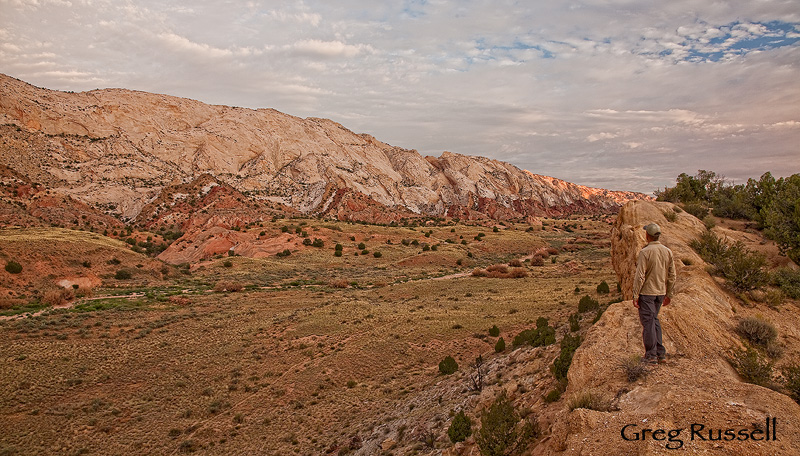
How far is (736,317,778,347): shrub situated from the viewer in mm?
6930

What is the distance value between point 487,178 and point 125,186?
114 meters

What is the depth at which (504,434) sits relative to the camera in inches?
254

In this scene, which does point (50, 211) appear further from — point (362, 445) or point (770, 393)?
point (770, 393)

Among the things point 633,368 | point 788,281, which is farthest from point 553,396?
point 788,281

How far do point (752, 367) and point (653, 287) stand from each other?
5.56 feet

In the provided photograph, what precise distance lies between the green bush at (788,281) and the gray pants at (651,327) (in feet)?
16.0

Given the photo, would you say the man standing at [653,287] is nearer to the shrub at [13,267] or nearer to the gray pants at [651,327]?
the gray pants at [651,327]

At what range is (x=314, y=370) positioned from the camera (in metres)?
16.4

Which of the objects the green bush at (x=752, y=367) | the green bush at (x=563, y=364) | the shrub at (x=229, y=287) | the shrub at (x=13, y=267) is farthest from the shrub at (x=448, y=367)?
the shrub at (x=13, y=267)

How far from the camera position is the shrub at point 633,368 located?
19.4 ft

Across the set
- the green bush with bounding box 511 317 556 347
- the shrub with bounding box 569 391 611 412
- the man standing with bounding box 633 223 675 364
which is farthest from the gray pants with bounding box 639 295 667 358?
the green bush with bounding box 511 317 556 347

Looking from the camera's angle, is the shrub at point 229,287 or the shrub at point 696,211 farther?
the shrub at point 229,287

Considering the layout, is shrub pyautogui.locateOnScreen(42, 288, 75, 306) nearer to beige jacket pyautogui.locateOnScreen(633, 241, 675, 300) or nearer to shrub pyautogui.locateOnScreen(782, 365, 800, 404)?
beige jacket pyautogui.locateOnScreen(633, 241, 675, 300)

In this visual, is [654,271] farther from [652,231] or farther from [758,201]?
[758,201]
